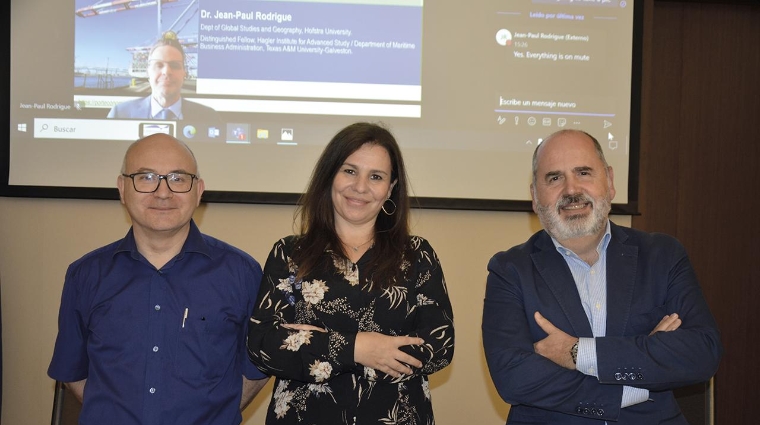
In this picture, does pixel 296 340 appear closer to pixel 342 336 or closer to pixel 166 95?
pixel 342 336

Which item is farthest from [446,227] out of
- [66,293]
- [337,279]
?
[66,293]

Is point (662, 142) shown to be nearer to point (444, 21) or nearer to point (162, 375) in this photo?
point (444, 21)

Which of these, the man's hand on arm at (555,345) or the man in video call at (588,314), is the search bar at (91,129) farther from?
the man's hand on arm at (555,345)

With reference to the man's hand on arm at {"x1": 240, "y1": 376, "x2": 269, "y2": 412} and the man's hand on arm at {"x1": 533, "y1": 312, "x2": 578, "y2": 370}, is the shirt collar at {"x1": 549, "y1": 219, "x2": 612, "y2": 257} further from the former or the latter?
the man's hand on arm at {"x1": 240, "y1": 376, "x2": 269, "y2": 412}

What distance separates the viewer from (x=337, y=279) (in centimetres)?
231

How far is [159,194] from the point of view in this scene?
7.86ft

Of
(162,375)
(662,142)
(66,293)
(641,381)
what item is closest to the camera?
(641,381)

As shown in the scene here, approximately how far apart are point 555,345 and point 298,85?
8.20 feet

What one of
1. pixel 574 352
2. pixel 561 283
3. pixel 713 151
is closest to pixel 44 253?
pixel 561 283

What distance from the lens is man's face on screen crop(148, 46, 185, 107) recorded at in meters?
4.16

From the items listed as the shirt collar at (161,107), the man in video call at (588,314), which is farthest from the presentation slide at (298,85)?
the man in video call at (588,314)

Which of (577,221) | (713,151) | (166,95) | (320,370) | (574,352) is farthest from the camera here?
(713,151)

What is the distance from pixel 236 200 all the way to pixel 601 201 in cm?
238

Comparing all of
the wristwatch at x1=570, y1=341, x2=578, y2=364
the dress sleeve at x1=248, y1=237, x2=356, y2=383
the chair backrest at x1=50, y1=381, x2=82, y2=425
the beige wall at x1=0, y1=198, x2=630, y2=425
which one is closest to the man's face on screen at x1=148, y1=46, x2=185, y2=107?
the beige wall at x1=0, y1=198, x2=630, y2=425
